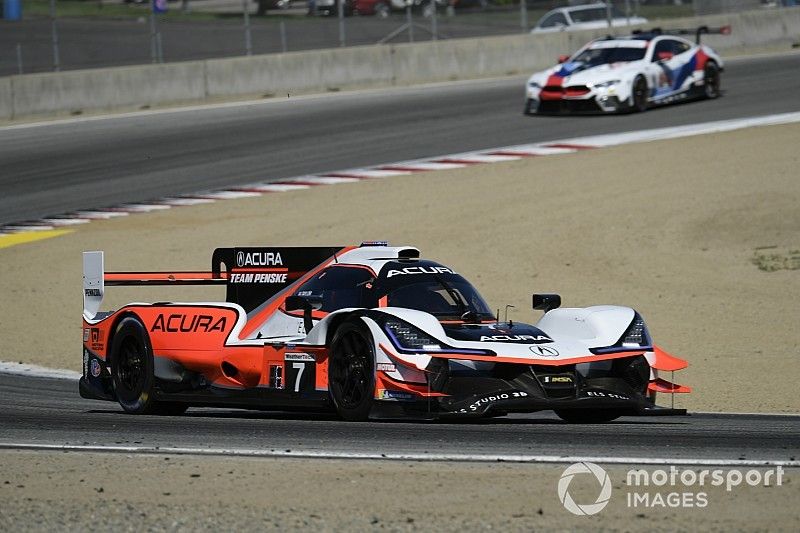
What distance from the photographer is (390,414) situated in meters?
9.29

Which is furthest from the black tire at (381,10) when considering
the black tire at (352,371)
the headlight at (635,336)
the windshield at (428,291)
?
the black tire at (352,371)

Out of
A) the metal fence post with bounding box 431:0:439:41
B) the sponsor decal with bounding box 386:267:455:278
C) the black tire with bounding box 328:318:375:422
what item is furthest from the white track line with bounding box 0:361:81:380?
the metal fence post with bounding box 431:0:439:41

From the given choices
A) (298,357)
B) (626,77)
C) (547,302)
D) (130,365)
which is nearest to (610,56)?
(626,77)

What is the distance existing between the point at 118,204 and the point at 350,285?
12591 mm

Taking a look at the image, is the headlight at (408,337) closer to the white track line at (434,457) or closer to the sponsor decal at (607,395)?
the sponsor decal at (607,395)

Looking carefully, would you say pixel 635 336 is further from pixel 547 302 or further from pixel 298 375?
pixel 298 375

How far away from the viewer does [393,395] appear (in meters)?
9.32

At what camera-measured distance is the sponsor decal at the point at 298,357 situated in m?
9.93

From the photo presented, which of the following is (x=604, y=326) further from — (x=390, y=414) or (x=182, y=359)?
(x=182, y=359)

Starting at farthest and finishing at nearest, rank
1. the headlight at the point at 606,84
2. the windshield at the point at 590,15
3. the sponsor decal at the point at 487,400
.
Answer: the windshield at the point at 590,15, the headlight at the point at 606,84, the sponsor decal at the point at 487,400

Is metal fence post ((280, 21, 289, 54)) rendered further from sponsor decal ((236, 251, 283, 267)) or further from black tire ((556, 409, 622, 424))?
black tire ((556, 409, 622, 424))

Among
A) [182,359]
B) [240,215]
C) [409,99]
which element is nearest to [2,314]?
[240,215]

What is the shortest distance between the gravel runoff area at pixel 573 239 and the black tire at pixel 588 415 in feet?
9.32

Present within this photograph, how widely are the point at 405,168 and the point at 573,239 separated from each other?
516cm
